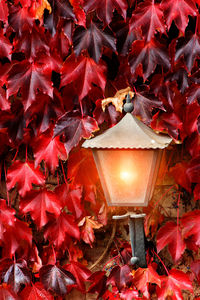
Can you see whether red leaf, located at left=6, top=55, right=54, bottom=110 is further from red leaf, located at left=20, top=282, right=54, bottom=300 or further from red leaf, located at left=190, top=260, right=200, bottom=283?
red leaf, located at left=190, top=260, right=200, bottom=283

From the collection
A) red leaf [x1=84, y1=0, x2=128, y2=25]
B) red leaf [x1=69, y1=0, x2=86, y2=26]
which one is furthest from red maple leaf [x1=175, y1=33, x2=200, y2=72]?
red leaf [x1=69, y1=0, x2=86, y2=26]

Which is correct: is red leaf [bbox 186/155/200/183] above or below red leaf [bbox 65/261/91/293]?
above

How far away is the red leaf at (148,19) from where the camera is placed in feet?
6.27

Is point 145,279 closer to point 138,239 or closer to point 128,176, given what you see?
point 138,239

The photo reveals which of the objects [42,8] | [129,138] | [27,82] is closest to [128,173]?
[129,138]

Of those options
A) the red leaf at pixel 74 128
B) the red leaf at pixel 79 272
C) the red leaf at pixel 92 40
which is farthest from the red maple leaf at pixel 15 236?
the red leaf at pixel 92 40

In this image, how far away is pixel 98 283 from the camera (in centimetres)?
223

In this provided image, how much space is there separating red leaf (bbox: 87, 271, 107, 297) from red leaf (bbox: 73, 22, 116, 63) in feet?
3.51

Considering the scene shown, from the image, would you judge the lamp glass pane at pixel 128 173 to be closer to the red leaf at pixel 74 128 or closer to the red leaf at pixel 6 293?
the red leaf at pixel 74 128

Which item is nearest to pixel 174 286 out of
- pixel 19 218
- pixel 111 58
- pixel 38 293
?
pixel 38 293

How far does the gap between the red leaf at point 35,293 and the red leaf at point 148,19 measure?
1326 mm

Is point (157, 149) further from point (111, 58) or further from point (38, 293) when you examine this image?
point (38, 293)

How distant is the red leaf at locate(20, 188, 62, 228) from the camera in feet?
6.83

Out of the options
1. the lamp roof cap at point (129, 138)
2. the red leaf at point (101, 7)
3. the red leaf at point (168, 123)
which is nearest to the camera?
the lamp roof cap at point (129, 138)
